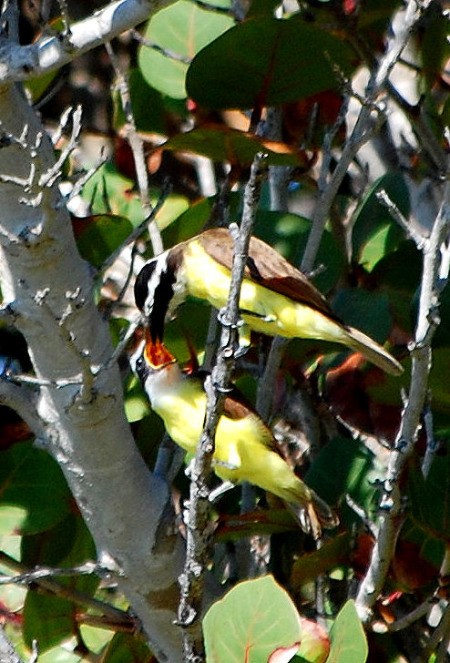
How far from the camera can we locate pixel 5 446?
2.45m

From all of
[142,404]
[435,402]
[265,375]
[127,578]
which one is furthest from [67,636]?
[435,402]

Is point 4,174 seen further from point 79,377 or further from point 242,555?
point 242,555

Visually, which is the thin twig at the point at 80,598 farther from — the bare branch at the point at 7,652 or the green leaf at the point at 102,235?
the green leaf at the point at 102,235

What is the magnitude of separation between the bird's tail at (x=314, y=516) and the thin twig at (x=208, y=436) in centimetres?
27

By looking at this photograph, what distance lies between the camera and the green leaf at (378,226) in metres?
2.54

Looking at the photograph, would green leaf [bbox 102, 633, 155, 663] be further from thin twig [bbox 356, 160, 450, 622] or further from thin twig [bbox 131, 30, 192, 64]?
thin twig [bbox 131, 30, 192, 64]

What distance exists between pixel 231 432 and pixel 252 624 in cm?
78

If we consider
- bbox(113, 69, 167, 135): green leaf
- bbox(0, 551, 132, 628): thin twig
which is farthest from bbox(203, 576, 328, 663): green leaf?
bbox(113, 69, 167, 135): green leaf

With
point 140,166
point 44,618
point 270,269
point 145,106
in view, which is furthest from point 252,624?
point 145,106

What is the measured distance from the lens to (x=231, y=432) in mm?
2531

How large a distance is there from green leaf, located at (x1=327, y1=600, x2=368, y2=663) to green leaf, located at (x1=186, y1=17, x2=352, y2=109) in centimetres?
90

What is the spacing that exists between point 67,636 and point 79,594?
0.14 m

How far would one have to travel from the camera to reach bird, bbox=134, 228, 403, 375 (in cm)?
235

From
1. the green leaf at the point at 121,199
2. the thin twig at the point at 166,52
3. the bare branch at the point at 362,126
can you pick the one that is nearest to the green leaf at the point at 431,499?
the bare branch at the point at 362,126
